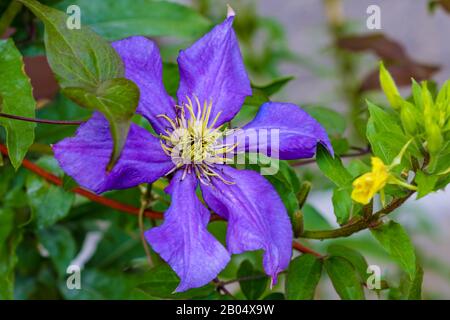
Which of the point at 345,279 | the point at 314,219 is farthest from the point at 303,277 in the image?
the point at 314,219

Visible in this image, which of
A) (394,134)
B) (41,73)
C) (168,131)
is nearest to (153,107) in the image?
(168,131)

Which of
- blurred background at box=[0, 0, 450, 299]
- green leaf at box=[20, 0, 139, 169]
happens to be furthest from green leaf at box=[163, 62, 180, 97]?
green leaf at box=[20, 0, 139, 169]

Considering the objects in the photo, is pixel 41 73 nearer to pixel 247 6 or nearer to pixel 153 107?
pixel 153 107

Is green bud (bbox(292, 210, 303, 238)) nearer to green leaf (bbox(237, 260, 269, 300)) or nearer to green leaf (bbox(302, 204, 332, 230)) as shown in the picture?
green leaf (bbox(237, 260, 269, 300))

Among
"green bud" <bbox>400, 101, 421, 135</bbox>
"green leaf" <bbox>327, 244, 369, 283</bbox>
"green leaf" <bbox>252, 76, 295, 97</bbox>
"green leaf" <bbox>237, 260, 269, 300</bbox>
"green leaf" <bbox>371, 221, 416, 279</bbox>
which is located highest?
"green leaf" <bbox>252, 76, 295, 97</bbox>

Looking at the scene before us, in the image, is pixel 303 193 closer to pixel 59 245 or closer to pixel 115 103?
pixel 115 103
